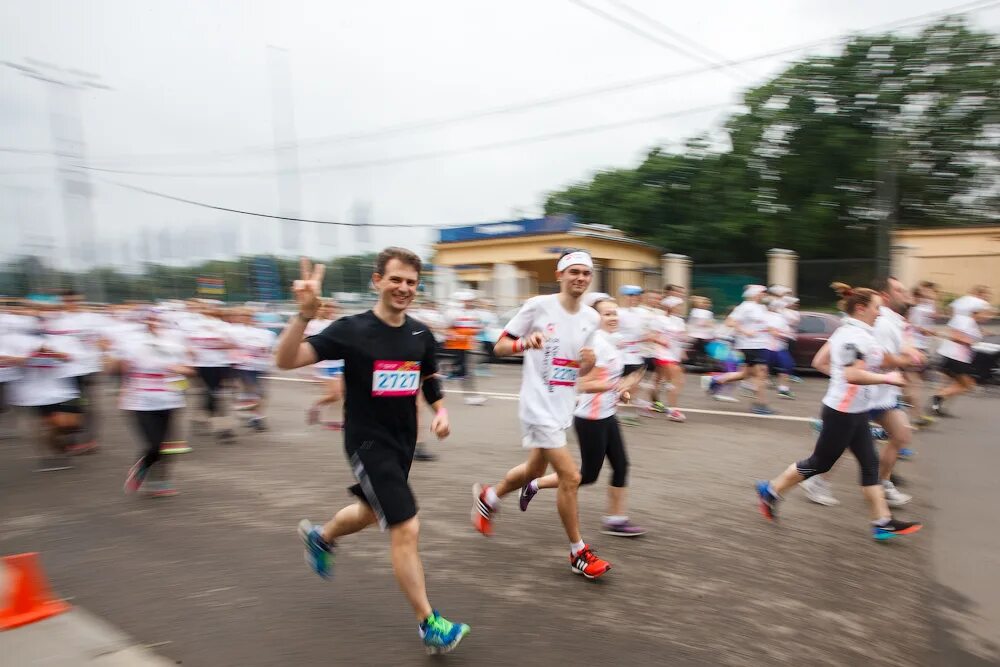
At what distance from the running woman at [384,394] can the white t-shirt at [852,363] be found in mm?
3120

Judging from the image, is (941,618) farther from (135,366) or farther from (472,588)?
(135,366)

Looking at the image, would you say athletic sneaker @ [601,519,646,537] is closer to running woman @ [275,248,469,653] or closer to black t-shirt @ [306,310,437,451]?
running woman @ [275,248,469,653]

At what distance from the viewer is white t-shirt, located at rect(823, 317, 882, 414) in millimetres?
4715

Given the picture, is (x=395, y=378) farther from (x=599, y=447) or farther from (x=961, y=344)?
(x=961, y=344)

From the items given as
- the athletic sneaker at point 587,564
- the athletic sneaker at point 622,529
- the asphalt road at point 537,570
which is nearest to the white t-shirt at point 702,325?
the asphalt road at point 537,570

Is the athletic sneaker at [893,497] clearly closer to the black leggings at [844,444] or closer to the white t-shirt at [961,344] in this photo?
the black leggings at [844,444]

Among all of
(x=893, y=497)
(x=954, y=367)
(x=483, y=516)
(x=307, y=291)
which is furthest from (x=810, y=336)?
(x=307, y=291)

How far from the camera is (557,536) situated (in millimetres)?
4707

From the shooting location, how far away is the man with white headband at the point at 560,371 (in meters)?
3.97

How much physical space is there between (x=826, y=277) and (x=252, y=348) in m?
18.6

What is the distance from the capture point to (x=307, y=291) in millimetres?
3045

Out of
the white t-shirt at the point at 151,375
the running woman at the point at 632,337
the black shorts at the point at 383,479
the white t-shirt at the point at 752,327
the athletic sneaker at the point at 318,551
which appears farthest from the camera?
the white t-shirt at the point at 752,327

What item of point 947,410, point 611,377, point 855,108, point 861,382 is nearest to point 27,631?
point 611,377

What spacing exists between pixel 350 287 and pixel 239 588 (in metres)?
19.4
